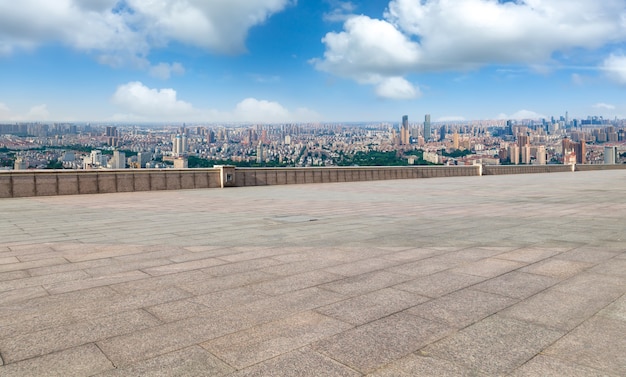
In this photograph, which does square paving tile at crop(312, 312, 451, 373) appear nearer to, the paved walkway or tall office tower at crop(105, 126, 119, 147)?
the paved walkway

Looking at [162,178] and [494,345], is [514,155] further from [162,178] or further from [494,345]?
[494,345]

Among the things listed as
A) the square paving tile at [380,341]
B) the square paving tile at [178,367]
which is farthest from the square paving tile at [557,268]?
the square paving tile at [178,367]

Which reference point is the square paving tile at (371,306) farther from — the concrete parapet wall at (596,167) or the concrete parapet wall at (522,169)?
the concrete parapet wall at (596,167)

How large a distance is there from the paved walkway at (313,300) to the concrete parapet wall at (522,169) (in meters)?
31.1

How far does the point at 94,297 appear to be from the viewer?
15.7ft

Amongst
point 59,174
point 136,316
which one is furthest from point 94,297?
point 59,174

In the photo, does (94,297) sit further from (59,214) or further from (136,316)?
(59,214)

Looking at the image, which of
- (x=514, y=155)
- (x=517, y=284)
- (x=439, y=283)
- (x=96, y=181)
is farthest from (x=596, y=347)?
(x=514, y=155)

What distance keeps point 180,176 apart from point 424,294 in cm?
1787

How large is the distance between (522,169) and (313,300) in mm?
42442

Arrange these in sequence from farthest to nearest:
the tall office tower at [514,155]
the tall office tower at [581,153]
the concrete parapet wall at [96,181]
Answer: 1. the tall office tower at [581,153]
2. the tall office tower at [514,155]
3. the concrete parapet wall at [96,181]

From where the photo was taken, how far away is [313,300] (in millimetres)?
4715

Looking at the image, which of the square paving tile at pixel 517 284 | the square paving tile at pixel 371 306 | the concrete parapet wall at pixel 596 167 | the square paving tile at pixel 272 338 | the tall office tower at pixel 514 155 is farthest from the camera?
the tall office tower at pixel 514 155

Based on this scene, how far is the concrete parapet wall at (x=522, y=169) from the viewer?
39.6 metres
